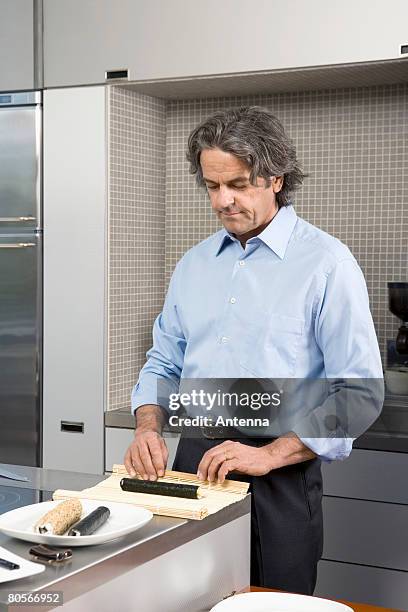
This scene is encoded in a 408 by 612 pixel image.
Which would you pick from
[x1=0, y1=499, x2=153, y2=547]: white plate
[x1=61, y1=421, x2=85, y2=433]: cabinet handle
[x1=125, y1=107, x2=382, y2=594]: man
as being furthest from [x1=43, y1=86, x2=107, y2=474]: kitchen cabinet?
[x1=0, y1=499, x2=153, y2=547]: white plate

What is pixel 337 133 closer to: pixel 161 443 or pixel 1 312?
pixel 1 312

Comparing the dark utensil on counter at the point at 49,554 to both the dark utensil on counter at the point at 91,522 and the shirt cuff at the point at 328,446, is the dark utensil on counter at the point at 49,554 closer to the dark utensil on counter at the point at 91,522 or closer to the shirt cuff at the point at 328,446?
the dark utensil on counter at the point at 91,522

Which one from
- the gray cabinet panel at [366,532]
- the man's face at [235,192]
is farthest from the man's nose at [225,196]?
the gray cabinet panel at [366,532]

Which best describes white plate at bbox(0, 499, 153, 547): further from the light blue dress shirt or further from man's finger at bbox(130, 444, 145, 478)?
the light blue dress shirt

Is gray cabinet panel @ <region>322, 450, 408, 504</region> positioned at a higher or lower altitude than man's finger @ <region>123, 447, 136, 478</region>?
lower

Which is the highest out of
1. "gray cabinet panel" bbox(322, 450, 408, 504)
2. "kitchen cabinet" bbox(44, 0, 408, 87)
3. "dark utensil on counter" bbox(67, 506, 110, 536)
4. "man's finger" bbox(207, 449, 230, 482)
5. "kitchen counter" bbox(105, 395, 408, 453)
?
"kitchen cabinet" bbox(44, 0, 408, 87)

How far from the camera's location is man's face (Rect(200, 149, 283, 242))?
184 centimetres

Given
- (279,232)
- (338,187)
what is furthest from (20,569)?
(338,187)

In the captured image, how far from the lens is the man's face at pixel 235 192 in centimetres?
184

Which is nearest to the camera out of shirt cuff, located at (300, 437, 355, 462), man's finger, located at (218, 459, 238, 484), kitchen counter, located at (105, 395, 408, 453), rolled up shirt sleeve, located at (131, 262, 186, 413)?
man's finger, located at (218, 459, 238, 484)

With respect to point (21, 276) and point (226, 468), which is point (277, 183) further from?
point (21, 276)

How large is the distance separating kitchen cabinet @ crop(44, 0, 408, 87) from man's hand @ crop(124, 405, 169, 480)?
53.1 inches

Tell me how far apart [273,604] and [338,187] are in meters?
2.11

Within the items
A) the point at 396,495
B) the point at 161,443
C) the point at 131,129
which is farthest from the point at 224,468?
the point at 131,129
